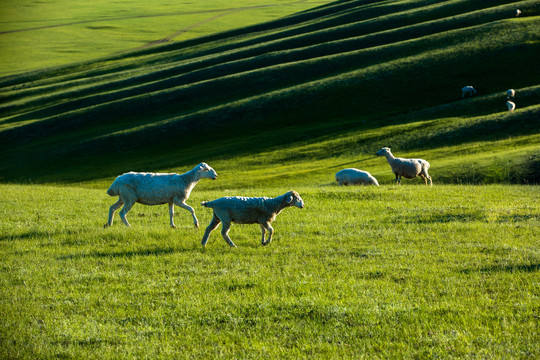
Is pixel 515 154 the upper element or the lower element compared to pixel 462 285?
upper

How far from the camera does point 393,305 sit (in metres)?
10.5

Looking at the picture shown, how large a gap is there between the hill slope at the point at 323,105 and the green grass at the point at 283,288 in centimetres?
1913

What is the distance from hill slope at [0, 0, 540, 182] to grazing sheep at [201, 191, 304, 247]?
2109 centimetres

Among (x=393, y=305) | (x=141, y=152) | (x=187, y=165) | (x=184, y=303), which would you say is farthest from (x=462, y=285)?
(x=141, y=152)

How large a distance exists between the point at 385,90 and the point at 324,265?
58.2 metres

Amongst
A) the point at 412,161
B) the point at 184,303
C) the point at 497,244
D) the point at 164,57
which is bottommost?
the point at 184,303

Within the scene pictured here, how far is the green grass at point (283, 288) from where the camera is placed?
908 cm

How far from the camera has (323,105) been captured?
68.5 m

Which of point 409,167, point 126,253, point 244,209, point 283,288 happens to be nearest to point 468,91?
point 409,167

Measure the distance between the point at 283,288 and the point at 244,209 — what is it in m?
4.30

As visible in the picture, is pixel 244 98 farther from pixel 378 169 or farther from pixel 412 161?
pixel 412 161

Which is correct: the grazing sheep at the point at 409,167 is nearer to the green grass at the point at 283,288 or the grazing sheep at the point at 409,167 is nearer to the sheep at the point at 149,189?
the green grass at the point at 283,288

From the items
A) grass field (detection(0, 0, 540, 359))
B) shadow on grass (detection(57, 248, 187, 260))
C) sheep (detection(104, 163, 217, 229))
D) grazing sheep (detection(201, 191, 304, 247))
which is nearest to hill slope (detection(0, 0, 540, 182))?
grass field (detection(0, 0, 540, 359))

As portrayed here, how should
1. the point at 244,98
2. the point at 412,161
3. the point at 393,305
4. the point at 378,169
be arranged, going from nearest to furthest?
1. the point at 393,305
2. the point at 412,161
3. the point at 378,169
4. the point at 244,98
